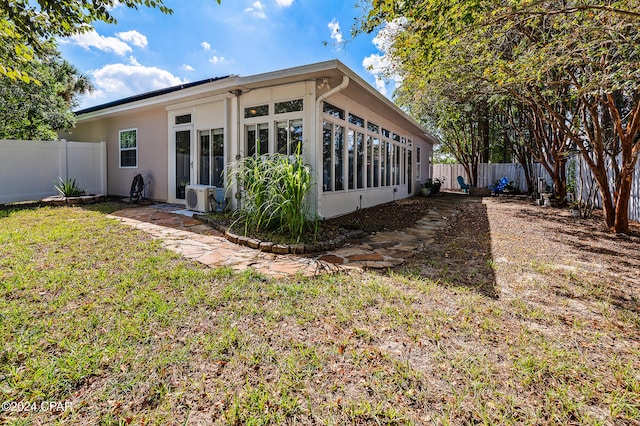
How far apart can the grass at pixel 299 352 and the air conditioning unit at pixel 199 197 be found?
12.1 ft

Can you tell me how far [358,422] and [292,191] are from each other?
350 centimetres

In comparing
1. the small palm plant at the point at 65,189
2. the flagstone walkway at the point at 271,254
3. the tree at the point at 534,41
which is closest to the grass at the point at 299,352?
the flagstone walkway at the point at 271,254

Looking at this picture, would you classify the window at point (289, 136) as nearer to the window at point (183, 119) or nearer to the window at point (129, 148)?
the window at point (183, 119)

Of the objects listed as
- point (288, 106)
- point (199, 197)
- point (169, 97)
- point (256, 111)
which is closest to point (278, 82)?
point (288, 106)

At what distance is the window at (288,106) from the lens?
599 centimetres

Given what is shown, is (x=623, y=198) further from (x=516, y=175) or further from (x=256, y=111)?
(x=516, y=175)

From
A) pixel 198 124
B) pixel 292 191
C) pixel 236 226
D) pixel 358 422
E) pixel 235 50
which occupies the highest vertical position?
pixel 235 50

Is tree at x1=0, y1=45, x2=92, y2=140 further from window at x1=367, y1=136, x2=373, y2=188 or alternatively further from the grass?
the grass

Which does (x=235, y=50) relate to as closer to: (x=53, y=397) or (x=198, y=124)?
(x=198, y=124)

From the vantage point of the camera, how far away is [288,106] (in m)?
6.12

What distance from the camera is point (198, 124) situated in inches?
297

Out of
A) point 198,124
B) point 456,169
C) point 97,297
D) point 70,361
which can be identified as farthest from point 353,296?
point 456,169

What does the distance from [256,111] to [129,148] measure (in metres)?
5.50

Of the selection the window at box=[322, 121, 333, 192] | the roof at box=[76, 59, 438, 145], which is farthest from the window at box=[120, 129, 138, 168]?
the window at box=[322, 121, 333, 192]
